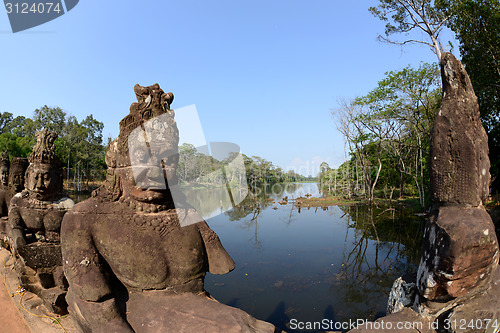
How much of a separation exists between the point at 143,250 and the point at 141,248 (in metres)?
0.02

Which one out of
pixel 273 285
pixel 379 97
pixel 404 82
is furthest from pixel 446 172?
pixel 379 97

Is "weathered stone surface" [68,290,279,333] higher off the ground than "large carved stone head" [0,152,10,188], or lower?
lower

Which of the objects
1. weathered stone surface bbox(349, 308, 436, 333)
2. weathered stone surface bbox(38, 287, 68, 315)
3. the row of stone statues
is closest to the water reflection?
weathered stone surface bbox(38, 287, 68, 315)

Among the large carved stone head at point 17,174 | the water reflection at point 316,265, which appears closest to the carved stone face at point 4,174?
the large carved stone head at point 17,174

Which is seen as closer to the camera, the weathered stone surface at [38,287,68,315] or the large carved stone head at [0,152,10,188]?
the weathered stone surface at [38,287,68,315]

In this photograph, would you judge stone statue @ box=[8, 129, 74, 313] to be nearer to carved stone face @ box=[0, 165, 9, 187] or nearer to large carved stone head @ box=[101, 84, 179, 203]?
large carved stone head @ box=[101, 84, 179, 203]

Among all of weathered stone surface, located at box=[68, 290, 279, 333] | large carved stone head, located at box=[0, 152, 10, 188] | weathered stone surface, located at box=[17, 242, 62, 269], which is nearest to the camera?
weathered stone surface, located at box=[68, 290, 279, 333]

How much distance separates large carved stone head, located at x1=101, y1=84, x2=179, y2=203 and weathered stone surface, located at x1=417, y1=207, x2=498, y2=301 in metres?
1.99

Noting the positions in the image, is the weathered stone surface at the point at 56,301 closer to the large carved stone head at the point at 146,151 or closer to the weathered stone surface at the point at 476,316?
the large carved stone head at the point at 146,151

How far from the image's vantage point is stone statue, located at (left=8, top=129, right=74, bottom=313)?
3.35 meters

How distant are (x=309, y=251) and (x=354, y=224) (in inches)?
277

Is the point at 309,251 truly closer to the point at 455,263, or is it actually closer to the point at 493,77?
the point at 493,77

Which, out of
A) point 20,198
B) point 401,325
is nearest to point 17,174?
point 20,198

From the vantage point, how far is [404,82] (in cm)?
1834
